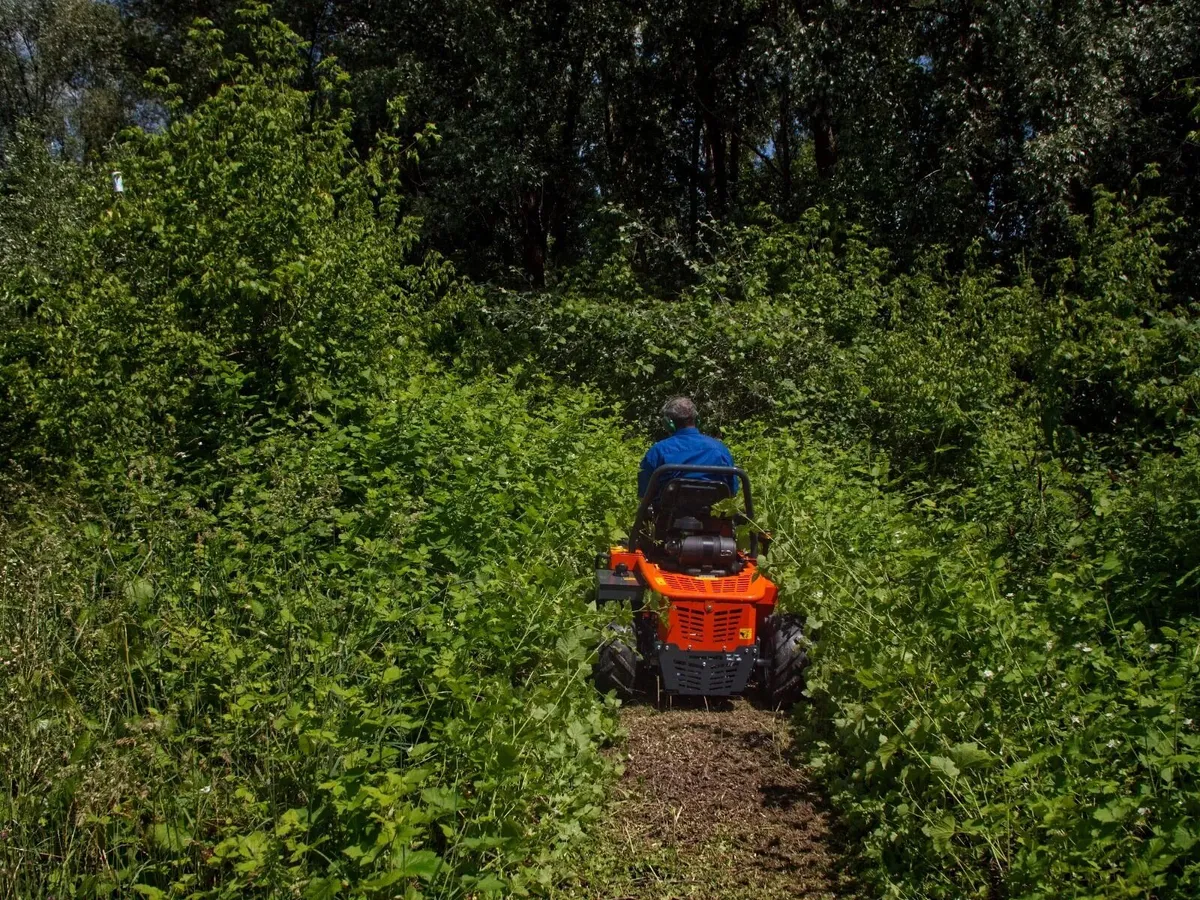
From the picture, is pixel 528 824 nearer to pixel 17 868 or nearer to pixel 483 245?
pixel 17 868

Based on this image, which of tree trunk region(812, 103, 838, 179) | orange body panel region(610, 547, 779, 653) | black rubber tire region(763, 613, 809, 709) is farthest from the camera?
tree trunk region(812, 103, 838, 179)

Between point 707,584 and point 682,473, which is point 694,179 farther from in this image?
point 707,584

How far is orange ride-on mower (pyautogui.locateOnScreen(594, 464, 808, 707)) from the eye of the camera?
554 centimetres

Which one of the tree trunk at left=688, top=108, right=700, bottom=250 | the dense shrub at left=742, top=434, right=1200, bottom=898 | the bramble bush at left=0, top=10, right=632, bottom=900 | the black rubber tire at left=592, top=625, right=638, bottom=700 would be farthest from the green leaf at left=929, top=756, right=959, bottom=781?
the tree trunk at left=688, top=108, right=700, bottom=250

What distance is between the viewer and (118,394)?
23.5 ft

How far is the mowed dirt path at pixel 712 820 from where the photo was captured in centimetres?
396

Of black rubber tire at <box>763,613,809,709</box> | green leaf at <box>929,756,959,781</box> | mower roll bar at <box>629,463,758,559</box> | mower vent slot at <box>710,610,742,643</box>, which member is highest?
mower roll bar at <box>629,463,758,559</box>

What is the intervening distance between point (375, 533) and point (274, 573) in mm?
919

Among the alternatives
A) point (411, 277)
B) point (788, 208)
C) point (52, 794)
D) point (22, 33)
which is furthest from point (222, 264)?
point (22, 33)

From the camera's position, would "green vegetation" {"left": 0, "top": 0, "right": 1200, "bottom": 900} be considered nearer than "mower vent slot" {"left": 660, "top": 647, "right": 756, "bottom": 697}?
Yes

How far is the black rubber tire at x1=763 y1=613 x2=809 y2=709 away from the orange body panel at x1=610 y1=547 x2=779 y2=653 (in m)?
0.23

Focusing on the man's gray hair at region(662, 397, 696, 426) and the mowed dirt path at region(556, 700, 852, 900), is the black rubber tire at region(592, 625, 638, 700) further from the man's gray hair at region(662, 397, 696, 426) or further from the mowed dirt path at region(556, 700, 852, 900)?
the man's gray hair at region(662, 397, 696, 426)

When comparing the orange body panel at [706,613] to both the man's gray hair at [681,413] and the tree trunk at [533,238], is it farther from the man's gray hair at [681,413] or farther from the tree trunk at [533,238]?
the tree trunk at [533,238]

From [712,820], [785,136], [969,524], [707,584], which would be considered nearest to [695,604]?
[707,584]
